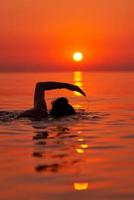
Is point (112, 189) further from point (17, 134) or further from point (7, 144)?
point (17, 134)

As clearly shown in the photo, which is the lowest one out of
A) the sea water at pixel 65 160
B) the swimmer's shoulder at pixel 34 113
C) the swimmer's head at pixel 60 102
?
the sea water at pixel 65 160

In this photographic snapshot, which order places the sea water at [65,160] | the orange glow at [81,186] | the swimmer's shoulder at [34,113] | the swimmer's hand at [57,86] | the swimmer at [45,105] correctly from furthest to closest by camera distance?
1. the swimmer's shoulder at [34,113]
2. the swimmer at [45,105]
3. the swimmer's hand at [57,86]
4. the orange glow at [81,186]
5. the sea water at [65,160]

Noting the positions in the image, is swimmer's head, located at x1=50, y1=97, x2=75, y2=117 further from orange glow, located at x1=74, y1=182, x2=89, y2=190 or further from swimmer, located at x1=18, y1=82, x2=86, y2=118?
orange glow, located at x1=74, y1=182, x2=89, y2=190

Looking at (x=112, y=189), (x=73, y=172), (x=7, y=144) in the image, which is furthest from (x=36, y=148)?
(x=112, y=189)

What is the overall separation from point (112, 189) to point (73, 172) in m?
1.30

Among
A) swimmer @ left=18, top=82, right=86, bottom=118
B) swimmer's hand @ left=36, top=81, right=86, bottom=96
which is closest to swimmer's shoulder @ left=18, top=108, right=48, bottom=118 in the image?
swimmer @ left=18, top=82, right=86, bottom=118

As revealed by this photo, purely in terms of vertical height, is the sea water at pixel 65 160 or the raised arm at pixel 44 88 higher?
the raised arm at pixel 44 88

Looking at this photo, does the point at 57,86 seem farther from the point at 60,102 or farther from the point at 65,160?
the point at 65,160

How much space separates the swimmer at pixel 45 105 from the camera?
49.0 feet

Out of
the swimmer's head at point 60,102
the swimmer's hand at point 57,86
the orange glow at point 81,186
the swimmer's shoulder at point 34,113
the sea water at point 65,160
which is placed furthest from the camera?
the swimmer's shoulder at point 34,113

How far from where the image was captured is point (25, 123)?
16.5 metres

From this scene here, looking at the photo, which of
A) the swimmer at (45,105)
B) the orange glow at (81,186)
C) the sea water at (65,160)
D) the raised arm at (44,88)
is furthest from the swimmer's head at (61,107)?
the orange glow at (81,186)

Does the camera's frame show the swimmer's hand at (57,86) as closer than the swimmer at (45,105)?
Yes

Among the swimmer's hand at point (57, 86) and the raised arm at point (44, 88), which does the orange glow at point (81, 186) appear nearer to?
the raised arm at point (44, 88)
